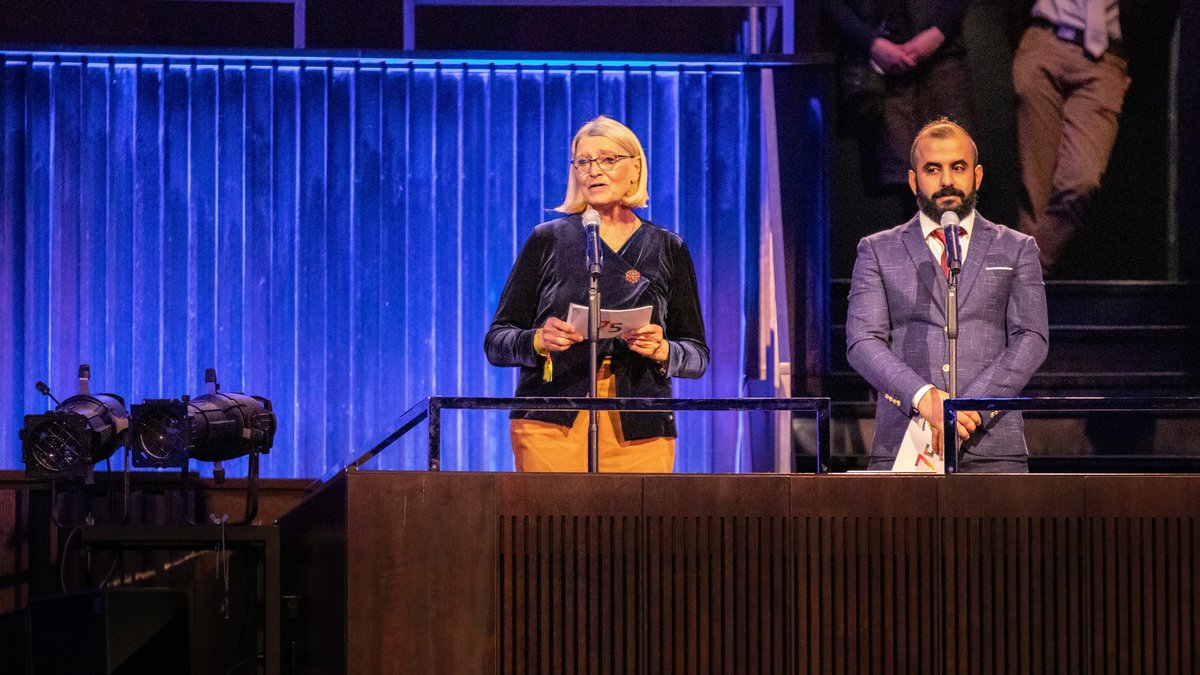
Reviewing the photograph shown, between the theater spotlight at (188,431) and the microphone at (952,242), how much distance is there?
2284 millimetres

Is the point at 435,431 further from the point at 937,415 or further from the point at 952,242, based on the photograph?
the point at 952,242

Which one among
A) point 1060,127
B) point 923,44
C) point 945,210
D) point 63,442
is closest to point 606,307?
point 945,210

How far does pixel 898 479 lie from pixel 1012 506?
10.7 inches

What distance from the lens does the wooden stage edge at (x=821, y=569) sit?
3037 millimetres

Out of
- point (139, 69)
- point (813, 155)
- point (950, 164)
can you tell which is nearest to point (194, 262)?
point (139, 69)

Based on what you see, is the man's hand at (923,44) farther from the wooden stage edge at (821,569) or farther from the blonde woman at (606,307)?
the wooden stage edge at (821,569)

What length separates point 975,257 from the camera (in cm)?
376

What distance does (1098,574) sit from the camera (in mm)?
3061

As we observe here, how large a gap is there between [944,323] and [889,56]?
2.34 meters

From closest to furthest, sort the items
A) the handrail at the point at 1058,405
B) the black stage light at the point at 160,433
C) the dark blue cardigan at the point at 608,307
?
1. the handrail at the point at 1058,405
2. the dark blue cardigan at the point at 608,307
3. the black stage light at the point at 160,433

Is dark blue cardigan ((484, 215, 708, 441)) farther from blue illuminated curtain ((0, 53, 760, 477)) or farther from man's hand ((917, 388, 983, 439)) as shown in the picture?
blue illuminated curtain ((0, 53, 760, 477))

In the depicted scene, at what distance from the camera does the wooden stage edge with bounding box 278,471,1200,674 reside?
9.96 feet

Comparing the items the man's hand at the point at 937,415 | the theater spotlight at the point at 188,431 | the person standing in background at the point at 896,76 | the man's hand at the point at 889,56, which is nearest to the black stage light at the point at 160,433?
the theater spotlight at the point at 188,431

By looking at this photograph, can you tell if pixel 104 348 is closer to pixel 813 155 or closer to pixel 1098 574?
pixel 813 155
